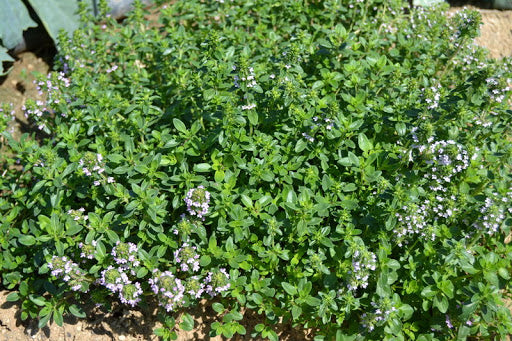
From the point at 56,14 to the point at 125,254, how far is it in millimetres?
4435

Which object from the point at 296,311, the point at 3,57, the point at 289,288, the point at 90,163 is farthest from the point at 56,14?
the point at 296,311

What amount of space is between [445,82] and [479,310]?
274cm

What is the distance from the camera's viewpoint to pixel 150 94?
5.30 m

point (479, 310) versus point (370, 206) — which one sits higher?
point (370, 206)

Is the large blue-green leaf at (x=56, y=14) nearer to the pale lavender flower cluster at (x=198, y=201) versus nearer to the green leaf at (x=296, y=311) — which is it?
the pale lavender flower cluster at (x=198, y=201)

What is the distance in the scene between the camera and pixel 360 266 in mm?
3846

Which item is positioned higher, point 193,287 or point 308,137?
point 308,137

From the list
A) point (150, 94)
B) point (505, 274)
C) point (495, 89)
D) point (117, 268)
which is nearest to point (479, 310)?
point (505, 274)

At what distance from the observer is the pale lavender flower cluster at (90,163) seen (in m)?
4.11

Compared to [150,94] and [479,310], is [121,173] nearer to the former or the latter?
[150,94]

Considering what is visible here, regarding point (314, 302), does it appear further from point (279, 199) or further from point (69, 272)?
point (69, 272)

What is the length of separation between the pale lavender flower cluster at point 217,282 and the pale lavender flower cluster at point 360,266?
3.36 ft

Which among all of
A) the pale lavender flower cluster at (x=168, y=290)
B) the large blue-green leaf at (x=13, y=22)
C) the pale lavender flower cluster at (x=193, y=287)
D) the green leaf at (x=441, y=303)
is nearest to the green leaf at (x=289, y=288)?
the pale lavender flower cluster at (x=193, y=287)

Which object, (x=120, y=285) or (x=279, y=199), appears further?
(x=279, y=199)
